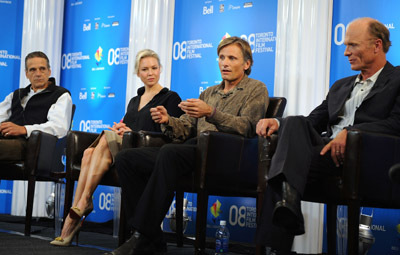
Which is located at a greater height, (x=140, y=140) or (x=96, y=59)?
(x=96, y=59)

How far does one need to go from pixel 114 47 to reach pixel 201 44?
1.32 metres

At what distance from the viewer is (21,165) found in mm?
4652

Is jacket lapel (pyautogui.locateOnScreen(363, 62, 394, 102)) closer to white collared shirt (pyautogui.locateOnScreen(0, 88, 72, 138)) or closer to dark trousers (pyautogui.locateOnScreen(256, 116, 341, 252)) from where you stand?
dark trousers (pyautogui.locateOnScreen(256, 116, 341, 252))

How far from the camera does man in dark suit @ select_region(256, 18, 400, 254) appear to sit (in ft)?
8.73

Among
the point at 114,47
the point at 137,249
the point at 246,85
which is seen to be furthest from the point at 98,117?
the point at 137,249

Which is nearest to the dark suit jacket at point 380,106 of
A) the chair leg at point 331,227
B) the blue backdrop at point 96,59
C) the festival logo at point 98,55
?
the chair leg at point 331,227

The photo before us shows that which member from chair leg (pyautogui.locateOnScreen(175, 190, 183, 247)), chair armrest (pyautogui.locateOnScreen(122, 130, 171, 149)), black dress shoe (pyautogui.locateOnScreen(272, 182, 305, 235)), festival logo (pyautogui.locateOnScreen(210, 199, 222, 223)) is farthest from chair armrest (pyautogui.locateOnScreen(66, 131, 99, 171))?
black dress shoe (pyautogui.locateOnScreen(272, 182, 305, 235))

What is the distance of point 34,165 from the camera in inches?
180

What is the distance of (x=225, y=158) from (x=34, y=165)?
72.7 inches

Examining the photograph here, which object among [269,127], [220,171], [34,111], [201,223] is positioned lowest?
[201,223]

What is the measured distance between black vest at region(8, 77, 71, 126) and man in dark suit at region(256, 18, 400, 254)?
255 cm

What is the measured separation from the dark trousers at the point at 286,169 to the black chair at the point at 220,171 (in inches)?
18.8

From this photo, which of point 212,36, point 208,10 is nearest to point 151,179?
point 212,36

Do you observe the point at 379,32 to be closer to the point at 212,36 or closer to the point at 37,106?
the point at 212,36
